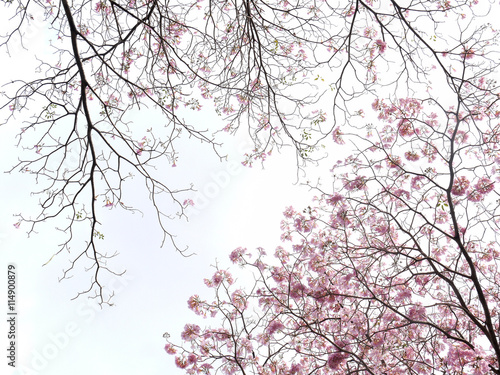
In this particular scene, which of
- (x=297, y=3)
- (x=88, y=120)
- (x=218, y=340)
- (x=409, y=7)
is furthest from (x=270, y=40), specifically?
(x=218, y=340)

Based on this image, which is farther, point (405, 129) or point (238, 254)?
point (238, 254)

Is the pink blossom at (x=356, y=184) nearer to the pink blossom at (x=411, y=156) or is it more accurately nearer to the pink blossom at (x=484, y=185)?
the pink blossom at (x=411, y=156)

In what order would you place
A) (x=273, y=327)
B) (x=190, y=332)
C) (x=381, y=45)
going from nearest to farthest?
(x=381, y=45) → (x=273, y=327) → (x=190, y=332)

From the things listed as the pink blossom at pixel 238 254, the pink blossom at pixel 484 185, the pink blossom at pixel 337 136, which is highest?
the pink blossom at pixel 337 136

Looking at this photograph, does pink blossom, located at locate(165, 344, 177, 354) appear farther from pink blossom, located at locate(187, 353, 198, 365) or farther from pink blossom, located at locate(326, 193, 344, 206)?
pink blossom, located at locate(326, 193, 344, 206)

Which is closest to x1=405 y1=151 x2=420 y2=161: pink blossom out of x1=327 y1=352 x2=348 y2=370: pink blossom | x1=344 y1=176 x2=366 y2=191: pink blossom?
x1=344 y1=176 x2=366 y2=191: pink blossom

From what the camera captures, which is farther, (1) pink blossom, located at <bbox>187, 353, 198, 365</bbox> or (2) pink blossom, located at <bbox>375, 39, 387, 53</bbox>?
(1) pink blossom, located at <bbox>187, 353, 198, 365</bbox>

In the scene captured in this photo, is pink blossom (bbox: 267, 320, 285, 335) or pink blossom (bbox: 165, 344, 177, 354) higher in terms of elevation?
pink blossom (bbox: 165, 344, 177, 354)

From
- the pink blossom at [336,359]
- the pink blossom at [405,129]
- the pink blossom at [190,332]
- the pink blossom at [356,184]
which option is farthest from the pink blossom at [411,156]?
the pink blossom at [190,332]

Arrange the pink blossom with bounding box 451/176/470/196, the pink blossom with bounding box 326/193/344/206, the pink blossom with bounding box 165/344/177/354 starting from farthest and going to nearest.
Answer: the pink blossom with bounding box 165/344/177/354, the pink blossom with bounding box 326/193/344/206, the pink blossom with bounding box 451/176/470/196

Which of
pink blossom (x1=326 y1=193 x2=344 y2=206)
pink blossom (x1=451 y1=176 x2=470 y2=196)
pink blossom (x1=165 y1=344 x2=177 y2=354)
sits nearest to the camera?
pink blossom (x1=451 y1=176 x2=470 y2=196)

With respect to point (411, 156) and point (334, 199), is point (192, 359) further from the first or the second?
point (411, 156)

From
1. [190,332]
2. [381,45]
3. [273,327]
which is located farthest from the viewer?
[190,332]

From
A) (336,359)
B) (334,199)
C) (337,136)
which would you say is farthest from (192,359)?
(337,136)
